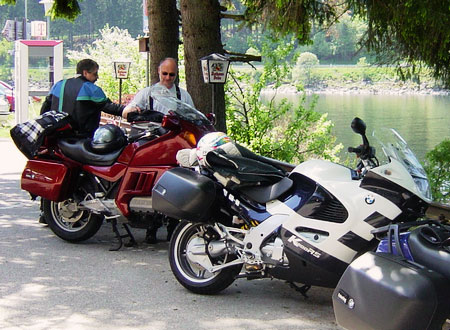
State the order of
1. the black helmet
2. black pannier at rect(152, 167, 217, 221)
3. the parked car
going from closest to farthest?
1. black pannier at rect(152, 167, 217, 221)
2. the black helmet
3. the parked car

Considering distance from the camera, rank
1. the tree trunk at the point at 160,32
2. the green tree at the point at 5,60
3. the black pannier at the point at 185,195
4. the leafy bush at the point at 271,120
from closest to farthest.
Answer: the black pannier at the point at 185,195 → the tree trunk at the point at 160,32 → the leafy bush at the point at 271,120 → the green tree at the point at 5,60

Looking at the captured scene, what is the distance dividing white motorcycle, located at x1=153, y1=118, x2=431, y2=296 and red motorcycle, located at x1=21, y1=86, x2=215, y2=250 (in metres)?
1.03

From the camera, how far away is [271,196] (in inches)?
253

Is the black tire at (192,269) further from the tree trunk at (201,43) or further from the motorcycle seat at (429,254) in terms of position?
the tree trunk at (201,43)

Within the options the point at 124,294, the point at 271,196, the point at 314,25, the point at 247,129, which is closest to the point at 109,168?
the point at 124,294

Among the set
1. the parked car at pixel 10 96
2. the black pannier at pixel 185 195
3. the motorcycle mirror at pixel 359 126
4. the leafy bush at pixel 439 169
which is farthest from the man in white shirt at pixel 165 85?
the parked car at pixel 10 96

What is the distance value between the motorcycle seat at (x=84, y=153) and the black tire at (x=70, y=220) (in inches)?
18.5

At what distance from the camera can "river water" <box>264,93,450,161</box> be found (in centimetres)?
2934

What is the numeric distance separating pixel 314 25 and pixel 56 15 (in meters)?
5.63

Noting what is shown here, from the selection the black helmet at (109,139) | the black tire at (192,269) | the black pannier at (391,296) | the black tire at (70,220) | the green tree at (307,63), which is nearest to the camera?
the black pannier at (391,296)

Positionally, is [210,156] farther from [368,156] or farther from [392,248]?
[392,248]

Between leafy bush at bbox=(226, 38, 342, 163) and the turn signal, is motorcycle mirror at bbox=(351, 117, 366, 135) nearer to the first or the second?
the turn signal

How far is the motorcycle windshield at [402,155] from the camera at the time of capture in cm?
583

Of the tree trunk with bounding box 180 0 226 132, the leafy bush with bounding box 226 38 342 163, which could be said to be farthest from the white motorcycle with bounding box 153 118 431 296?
the leafy bush with bounding box 226 38 342 163
